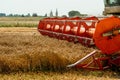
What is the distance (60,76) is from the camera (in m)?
7.77

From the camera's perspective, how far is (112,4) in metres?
11.5

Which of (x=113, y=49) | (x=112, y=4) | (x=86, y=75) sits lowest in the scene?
(x=86, y=75)

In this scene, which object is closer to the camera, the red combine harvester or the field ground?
the field ground

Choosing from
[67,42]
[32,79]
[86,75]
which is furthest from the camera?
[67,42]

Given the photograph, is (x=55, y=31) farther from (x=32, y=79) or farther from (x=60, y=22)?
(x=32, y=79)

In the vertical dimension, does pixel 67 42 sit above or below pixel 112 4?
below

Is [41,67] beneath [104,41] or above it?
beneath

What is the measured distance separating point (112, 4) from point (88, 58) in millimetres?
3524

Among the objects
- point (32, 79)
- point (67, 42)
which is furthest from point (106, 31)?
point (67, 42)

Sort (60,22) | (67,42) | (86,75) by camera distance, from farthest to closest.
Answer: (60,22), (67,42), (86,75)

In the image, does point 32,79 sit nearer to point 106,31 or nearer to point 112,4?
point 106,31

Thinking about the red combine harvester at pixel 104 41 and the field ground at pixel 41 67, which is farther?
the red combine harvester at pixel 104 41

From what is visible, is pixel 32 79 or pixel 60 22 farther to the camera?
pixel 60 22

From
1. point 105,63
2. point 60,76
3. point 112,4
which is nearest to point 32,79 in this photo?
point 60,76
